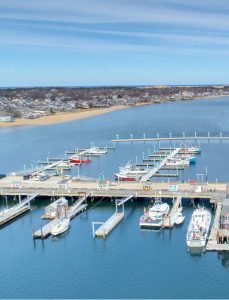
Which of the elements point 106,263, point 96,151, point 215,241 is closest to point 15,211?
point 106,263

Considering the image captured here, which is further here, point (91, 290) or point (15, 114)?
point (15, 114)

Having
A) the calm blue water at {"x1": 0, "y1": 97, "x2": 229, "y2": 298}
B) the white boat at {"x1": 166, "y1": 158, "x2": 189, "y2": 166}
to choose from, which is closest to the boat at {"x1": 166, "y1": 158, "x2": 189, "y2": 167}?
the white boat at {"x1": 166, "y1": 158, "x2": 189, "y2": 166}

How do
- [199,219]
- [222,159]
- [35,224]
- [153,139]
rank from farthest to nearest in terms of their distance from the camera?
[153,139] < [222,159] < [35,224] < [199,219]

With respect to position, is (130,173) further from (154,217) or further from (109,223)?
A: (109,223)

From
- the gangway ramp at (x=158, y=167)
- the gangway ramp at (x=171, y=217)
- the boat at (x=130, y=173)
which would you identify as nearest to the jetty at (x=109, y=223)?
the gangway ramp at (x=171, y=217)

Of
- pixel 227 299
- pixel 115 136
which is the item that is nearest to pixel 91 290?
pixel 227 299

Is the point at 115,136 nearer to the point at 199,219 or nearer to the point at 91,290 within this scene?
the point at 199,219

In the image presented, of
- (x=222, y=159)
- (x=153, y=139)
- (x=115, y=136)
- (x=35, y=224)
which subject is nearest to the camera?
(x=35, y=224)
